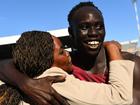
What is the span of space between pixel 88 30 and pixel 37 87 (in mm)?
896

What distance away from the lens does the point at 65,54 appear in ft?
11.0

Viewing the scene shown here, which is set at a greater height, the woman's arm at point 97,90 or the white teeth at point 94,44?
the white teeth at point 94,44

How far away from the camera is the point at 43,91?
3.30 metres

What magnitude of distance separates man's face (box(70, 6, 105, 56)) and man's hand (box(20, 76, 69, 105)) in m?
0.83

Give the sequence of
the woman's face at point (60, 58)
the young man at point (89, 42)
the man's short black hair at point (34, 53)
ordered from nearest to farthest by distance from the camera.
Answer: the man's short black hair at point (34, 53), the woman's face at point (60, 58), the young man at point (89, 42)

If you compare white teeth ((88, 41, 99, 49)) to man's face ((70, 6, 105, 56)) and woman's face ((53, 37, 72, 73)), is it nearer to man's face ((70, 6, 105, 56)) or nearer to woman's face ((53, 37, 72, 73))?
man's face ((70, 6, 105, 56))

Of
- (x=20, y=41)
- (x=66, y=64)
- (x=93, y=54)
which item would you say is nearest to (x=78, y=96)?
(x=66, y=64)

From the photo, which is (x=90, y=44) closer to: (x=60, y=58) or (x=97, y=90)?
(x=60, y=58)

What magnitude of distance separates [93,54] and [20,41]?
986 millimetres

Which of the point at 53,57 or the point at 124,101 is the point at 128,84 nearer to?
the point at 124,101

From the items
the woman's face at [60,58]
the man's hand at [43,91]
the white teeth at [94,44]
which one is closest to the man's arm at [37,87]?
the man's hand at [43,91]

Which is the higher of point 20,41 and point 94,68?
point 20,41

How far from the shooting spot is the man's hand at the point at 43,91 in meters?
3.21

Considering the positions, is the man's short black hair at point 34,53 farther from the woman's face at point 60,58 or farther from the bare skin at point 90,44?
the bare skin at point 90,44
